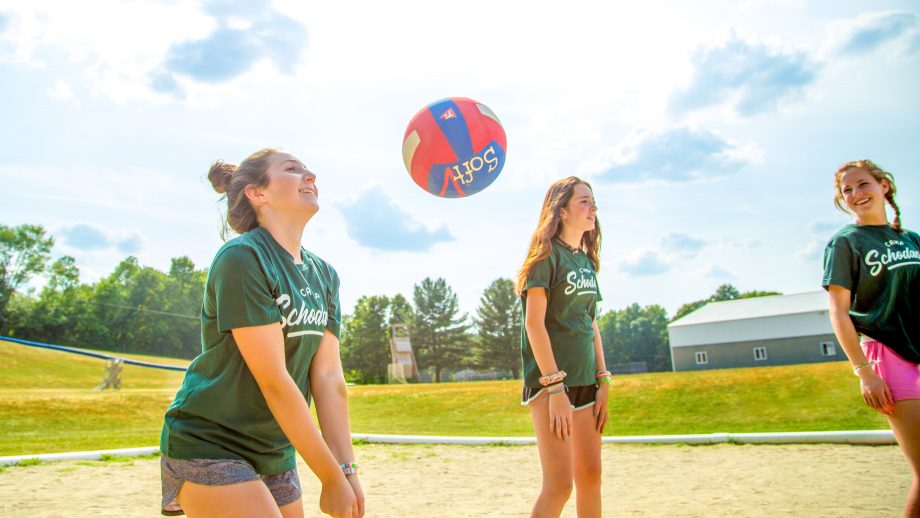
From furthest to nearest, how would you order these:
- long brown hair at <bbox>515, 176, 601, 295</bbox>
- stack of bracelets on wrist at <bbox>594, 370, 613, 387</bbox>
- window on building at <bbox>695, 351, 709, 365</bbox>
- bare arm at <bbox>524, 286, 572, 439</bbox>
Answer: window on building at <bbox>695, 351, 709, 365</bbox> → stack of bracelets on wrist at <bbox>594, 370, 613, 387</bbox> → long brown hair at <bbox>515, 176, 601, 295</bbox> → bare arm at <bbox>524, 286, 572, 439</bbox>

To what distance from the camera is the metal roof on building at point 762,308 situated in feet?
174

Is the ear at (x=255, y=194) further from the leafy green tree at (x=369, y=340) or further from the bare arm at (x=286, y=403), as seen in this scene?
the leafy green tree at (x=369, y=340)

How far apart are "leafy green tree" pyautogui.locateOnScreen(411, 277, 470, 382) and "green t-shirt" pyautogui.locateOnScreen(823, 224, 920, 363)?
267ft

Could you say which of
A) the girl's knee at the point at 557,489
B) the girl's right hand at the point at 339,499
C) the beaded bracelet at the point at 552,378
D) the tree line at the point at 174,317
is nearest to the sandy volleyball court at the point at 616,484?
the girl's knee at the point at 557,489

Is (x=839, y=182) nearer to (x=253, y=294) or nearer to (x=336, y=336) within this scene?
(x=336, y=336)

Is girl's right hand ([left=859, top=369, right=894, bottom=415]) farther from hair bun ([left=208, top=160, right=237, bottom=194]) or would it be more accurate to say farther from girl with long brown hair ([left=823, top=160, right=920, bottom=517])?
hair bun ([left=208, top=160, right=237, bottom=194])

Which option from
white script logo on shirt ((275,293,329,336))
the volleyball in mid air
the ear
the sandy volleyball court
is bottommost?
the sandy volleyball court

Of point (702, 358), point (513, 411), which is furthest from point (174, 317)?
point (513, 411)

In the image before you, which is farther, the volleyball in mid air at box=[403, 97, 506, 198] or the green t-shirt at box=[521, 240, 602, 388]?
the volleyball in mid air at box=[403, 97, 506, 198]

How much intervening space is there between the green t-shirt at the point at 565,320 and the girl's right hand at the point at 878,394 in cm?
167

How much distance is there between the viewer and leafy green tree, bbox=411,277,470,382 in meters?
85.4

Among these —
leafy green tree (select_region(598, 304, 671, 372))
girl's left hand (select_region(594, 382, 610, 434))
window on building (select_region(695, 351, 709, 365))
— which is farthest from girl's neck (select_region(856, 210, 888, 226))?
leafy green tree (select_region(598, 304, 671, 372))

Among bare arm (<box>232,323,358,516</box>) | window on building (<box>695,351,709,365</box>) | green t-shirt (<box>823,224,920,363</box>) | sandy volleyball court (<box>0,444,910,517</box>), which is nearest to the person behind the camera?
bare arm (<box>232,323,358,516</box>)

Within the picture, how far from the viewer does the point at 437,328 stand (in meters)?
87.2
